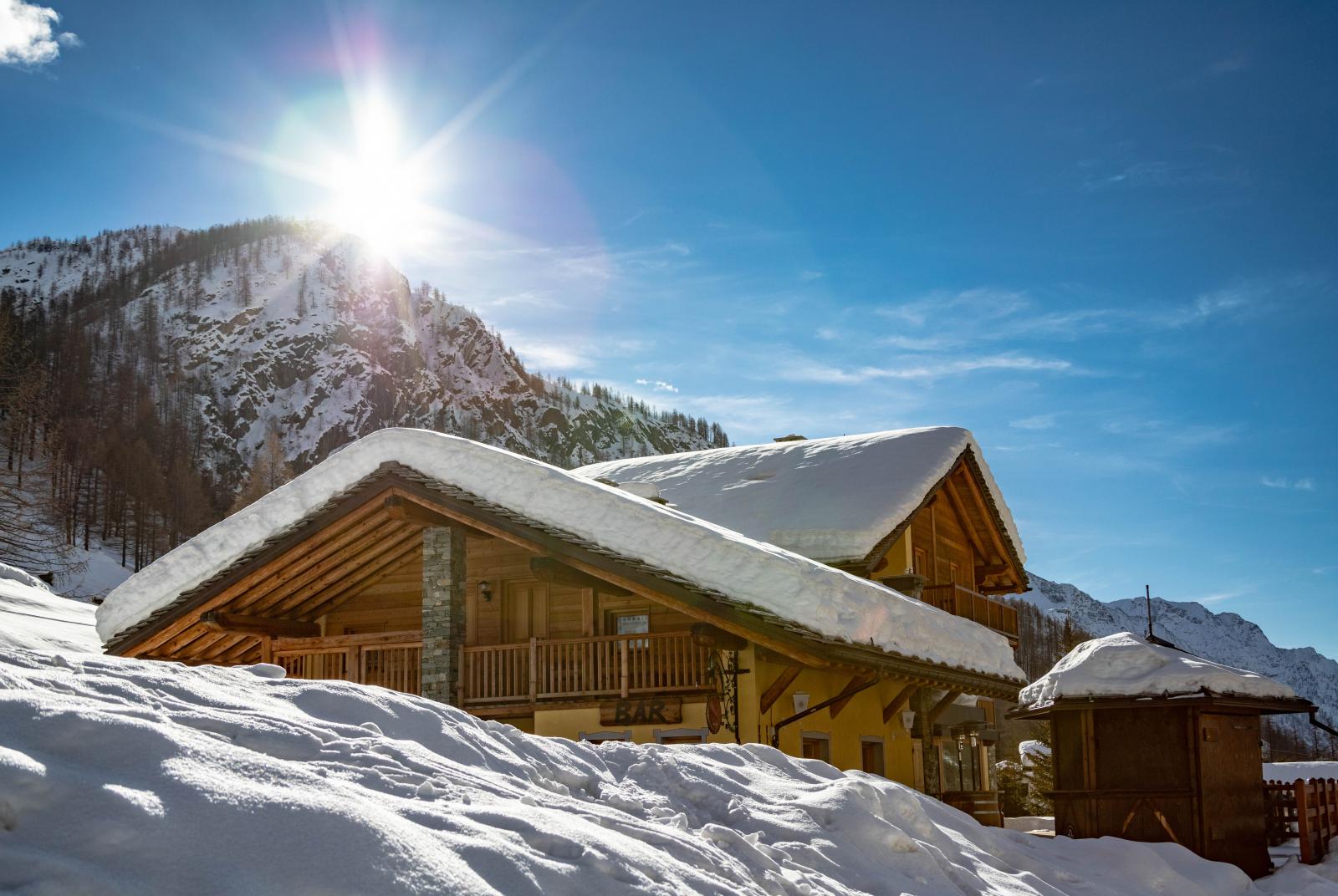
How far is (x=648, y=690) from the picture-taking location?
50.5ft

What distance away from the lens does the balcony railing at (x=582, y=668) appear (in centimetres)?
1540

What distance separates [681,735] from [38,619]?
1048 centimetres

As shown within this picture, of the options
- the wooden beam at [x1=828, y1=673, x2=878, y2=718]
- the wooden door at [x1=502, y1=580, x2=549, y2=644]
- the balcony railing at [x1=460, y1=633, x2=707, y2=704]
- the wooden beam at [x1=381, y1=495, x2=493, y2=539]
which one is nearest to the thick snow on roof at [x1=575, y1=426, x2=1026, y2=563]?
the wooden beam at [x1=828, y1=673, x2=878, y2=718]

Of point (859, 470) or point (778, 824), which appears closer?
point (778, 824)

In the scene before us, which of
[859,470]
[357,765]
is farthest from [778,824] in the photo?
[859,470]

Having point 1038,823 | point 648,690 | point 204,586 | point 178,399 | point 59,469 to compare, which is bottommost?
point 1038,823

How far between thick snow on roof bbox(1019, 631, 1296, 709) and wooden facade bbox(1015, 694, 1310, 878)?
122 mm

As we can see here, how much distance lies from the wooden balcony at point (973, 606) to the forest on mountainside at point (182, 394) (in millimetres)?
39264

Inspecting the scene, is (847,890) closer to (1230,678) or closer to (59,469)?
(1230,678)

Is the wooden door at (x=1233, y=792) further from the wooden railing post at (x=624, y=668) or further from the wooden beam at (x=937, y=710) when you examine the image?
the wooden railing post at (x=624, y=668)

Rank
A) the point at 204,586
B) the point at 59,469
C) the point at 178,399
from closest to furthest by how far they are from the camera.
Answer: the point at 204,586 → the point at 59,469 → the point at 178,399

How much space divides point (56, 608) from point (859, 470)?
14570 millimetres

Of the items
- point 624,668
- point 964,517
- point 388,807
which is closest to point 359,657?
point 624,668

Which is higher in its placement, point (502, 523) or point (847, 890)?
point (502, 523)
